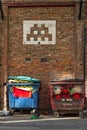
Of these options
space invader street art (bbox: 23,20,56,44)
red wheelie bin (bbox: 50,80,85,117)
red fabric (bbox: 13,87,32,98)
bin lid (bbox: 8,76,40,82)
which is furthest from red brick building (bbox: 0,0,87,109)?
red wheelie bin (bbox: 50,80,85,117)

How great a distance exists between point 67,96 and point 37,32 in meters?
2.90

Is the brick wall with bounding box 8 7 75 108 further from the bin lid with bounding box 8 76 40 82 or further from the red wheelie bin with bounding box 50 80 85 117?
the red wheelie bin with bounding box 50 80 85 117

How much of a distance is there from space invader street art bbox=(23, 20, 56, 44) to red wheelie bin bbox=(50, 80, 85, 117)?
2094 millimetres

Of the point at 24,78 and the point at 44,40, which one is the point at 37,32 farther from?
the point at 24,78

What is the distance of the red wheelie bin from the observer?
14719mm

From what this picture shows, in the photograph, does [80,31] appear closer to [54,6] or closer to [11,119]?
[54,6]

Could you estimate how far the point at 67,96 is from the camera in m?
14.8

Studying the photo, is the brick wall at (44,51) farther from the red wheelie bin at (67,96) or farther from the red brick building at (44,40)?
the red wheelie bin at (67,96)

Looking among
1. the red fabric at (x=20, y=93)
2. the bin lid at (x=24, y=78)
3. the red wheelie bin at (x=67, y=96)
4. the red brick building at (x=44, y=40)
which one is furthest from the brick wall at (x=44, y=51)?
the red wheelie bin at (x=67, y=96)

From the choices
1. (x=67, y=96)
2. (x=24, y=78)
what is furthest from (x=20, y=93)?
(x=67, y=96)

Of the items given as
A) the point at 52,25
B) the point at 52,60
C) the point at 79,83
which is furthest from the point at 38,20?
the point at 79,83

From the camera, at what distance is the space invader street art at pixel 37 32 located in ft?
53.5

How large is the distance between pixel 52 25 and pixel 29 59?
4.87 ft

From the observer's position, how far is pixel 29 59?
16328mm
